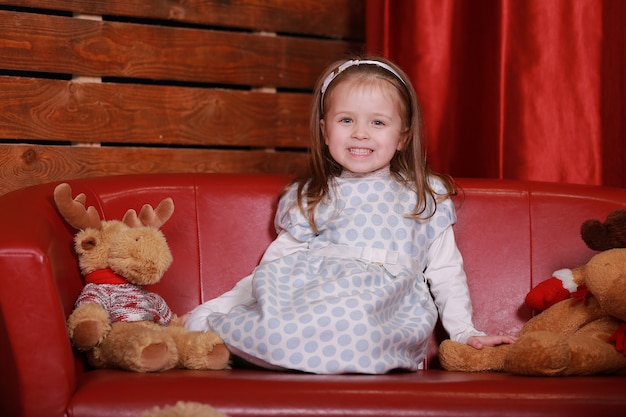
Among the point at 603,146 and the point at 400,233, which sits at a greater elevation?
the point at 603,146

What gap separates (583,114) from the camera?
2.16 meters

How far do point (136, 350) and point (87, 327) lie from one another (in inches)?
3.8

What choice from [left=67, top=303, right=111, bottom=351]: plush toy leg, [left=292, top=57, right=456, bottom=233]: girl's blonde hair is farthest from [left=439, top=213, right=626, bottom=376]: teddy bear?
[left=67, top=303, right=111, bottom=351]: plush toy leg

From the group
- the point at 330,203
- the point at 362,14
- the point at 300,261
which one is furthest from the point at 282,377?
the point at 362,14

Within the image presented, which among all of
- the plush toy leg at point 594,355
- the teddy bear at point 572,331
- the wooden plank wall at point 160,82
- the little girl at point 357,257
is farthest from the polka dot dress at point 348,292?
the wooden plank wall at point 160,82

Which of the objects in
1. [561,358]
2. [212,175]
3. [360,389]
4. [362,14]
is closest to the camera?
[360,389]

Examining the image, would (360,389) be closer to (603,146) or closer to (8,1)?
(603,146)

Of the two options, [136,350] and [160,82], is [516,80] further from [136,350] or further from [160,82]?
[136,350]

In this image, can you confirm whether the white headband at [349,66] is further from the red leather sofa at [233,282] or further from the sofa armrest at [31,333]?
the sofa armrest at [31,333]

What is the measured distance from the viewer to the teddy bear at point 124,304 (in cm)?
152

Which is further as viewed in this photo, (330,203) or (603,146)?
(603,146)

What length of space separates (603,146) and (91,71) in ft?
4.05

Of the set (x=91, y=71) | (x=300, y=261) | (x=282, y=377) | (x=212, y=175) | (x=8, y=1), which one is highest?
(x=8, y=1)

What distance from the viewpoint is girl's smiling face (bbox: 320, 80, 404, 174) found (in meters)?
1.85
